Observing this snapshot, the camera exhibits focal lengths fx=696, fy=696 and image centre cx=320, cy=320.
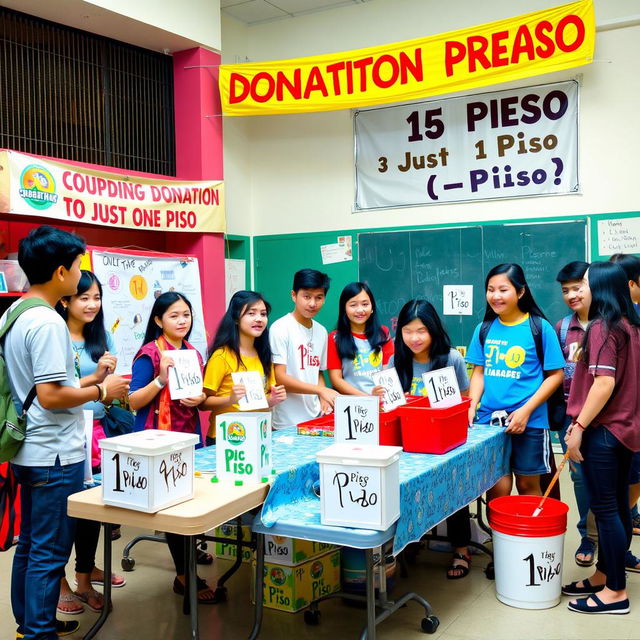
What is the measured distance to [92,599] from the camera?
315cm

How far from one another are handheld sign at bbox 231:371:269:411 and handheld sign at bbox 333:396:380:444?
36cm

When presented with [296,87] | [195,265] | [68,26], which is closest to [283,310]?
[195,265]

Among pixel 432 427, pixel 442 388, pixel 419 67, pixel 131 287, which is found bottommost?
pixel 432 427

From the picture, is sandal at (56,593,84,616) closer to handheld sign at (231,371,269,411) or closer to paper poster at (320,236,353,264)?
handheld sign at (231,371,269,411)

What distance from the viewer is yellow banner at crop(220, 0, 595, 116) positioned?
5.12 meters

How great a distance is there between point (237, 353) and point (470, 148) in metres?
3.51

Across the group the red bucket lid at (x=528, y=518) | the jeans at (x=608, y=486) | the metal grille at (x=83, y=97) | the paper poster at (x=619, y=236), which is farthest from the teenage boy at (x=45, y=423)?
the paper poster at (x=619, y=236)

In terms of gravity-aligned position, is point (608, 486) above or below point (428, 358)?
below

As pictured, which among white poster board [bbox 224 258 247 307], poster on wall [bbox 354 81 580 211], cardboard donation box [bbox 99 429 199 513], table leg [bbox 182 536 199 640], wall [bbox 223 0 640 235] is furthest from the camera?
white poster board [bbox 224 258 247 307]

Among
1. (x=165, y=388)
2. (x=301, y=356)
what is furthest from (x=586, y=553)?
(x=165, y=388)

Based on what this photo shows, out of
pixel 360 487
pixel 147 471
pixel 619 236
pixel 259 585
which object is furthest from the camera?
pixel 619 236

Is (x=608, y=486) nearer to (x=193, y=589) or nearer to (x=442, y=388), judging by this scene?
(x=442, y=388)

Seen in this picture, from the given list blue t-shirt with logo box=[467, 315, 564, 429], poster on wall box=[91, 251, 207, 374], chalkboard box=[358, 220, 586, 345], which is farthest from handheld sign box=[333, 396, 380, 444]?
chalkboard box=[358, 220, 586, 345]

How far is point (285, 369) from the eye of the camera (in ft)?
12.0
